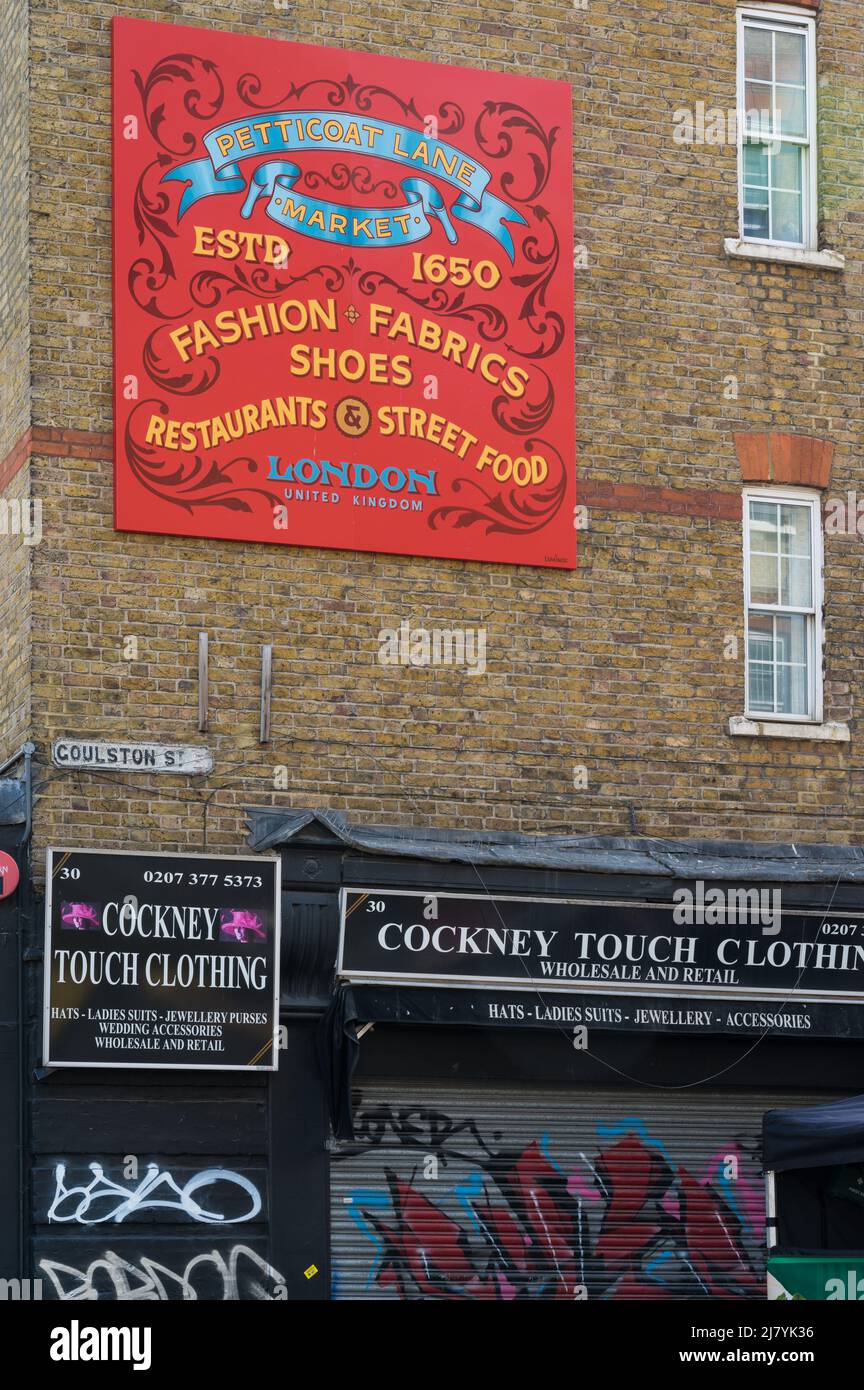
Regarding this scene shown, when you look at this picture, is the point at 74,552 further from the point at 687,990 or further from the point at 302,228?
the point at 687,990

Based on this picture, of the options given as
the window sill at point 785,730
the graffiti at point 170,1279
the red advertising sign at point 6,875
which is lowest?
the graffiti at point 170,1279

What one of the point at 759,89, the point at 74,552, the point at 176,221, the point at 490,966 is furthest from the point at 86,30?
the point at 490,966

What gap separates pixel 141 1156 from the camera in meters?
14.4

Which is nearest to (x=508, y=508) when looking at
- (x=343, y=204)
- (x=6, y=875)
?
(x=343, y=204)

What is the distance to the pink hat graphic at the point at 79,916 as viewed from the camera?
14336mm

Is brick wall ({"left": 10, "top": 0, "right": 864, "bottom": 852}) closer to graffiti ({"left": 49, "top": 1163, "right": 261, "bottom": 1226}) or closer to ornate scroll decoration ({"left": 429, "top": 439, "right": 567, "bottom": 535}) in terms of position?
ornate scroll decoration ({"left": 429, "top": 439, "right": 567, "bottom": 535})

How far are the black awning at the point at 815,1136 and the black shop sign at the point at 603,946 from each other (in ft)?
5.39

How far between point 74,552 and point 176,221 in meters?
2.51

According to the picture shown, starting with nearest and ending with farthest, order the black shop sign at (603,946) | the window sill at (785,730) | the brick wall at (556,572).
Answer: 1. the brick wall at (556,572)
2. the black shop sign at (603,946)
3. the window sill at (785,730)

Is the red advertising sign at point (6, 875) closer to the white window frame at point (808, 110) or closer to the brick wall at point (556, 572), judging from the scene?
the brick wall at point (556, 572)

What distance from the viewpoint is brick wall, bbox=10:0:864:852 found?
49.2 feet

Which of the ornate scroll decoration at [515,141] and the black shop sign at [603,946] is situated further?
the ornate scroll decoration at [515,141]

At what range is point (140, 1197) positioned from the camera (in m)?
14.4

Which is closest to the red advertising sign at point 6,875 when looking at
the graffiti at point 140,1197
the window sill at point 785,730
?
the graffiti at point 140,1197
